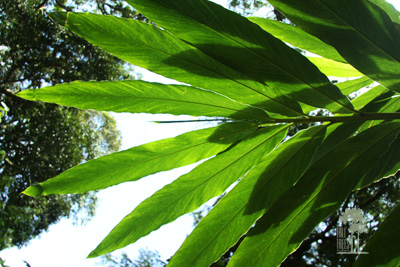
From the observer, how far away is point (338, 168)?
0.61 metres

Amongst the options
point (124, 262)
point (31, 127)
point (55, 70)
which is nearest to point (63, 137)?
point (31, 127)

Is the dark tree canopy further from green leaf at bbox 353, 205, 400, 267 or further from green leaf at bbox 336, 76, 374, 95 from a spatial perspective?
green leaf at bbox 353, 205, 400, 267

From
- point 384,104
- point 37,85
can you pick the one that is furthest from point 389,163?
point 37,85

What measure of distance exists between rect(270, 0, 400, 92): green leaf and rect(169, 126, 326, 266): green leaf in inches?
6.4

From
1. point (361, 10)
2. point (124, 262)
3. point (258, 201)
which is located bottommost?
point (124, 262)

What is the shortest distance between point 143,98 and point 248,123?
202 mm

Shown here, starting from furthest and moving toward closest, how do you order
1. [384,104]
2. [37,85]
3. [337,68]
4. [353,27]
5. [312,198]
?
1. [37,85]
2. [337,68]
3. [384,104]
4. [312,198]
5. [353,27]

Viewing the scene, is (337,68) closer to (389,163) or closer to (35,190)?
(389,163)

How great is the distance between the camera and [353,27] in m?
0.51

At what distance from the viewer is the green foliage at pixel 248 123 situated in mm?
508

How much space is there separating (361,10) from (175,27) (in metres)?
0.27

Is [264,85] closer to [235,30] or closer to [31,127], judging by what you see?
[235,30]

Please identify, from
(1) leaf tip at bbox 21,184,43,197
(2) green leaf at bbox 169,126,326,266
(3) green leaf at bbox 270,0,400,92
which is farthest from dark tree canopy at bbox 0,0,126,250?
(3) green leaf at bbox 270,0,400,92

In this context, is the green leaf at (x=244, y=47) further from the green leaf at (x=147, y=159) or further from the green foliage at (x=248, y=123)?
the green leaf at (x=147, y=159)
